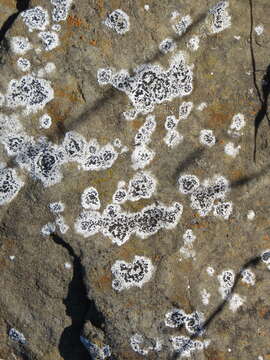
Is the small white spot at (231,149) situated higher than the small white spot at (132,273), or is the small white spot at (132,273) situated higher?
the small white spot at (231,149)

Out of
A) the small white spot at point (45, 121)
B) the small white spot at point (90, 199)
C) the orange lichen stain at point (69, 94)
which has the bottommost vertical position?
the small white spot at point (90, 199)

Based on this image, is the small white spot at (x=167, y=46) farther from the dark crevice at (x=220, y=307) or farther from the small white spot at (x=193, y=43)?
the dark crevice at (x=220, y=307)

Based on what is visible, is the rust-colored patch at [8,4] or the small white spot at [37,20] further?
the rust-colored patch at [8,4]

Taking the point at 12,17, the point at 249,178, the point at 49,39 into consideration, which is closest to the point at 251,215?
the point at 249,178

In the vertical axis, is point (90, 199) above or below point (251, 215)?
above

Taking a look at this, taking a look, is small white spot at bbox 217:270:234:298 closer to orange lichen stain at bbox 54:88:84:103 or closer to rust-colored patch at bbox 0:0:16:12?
orange lichen stain at bbox 54:88:84:103

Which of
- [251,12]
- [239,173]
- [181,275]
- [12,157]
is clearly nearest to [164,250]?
[181,275]

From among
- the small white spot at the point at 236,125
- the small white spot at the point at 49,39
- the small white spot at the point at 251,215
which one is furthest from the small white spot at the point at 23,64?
the small white spot at the point at 251,215

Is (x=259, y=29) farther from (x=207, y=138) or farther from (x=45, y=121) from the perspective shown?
(x=45, y=121)
